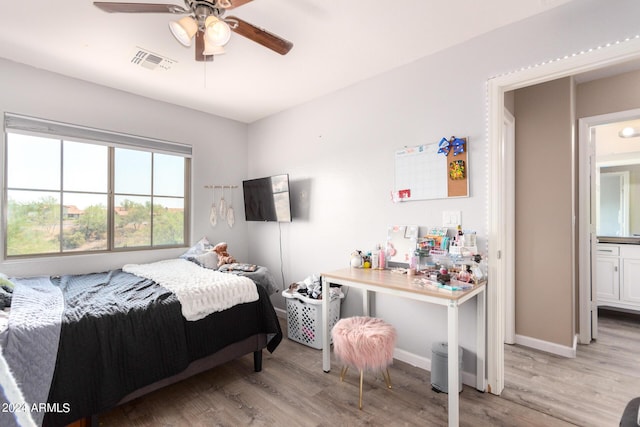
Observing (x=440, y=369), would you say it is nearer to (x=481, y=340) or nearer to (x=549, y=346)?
(x=481, y=340)

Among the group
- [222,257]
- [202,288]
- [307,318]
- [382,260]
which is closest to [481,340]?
[382,260]

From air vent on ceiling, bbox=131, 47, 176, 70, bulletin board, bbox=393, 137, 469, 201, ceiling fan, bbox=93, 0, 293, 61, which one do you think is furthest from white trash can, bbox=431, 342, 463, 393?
air vent on ceiling, bbox=131, 47, 176, 70

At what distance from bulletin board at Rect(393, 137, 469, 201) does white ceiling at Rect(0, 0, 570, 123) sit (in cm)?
79

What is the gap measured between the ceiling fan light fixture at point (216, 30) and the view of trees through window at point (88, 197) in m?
2.20

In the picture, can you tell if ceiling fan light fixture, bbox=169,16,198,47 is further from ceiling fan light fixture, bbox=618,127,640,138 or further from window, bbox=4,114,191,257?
ceiling fan light fixture, bbox=618,127,640,138

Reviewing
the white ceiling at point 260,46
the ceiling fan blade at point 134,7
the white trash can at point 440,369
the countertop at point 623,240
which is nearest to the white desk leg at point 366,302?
the white trash can at point 440,369

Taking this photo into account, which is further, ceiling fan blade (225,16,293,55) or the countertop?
the countertop

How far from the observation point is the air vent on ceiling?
2.45m

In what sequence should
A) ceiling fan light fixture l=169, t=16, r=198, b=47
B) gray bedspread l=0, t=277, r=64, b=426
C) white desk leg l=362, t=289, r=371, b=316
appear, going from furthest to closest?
white desk leg l=362, t=289, r=371, b=316 → ceiling fan light fixture l=169, t=16, r=198, b=47 → gray bedspread l=0, t=277, r=64, b=426

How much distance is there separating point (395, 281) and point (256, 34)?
1.82 m

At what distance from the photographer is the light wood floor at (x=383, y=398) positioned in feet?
6.25

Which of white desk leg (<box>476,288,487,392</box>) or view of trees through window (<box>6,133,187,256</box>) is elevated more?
view of trees through window (<box>6,133,187,256</box>)

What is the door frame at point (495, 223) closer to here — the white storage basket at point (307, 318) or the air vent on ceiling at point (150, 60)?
the white storage basket at point (307, 318)

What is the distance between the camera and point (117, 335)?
1799 millimetres
